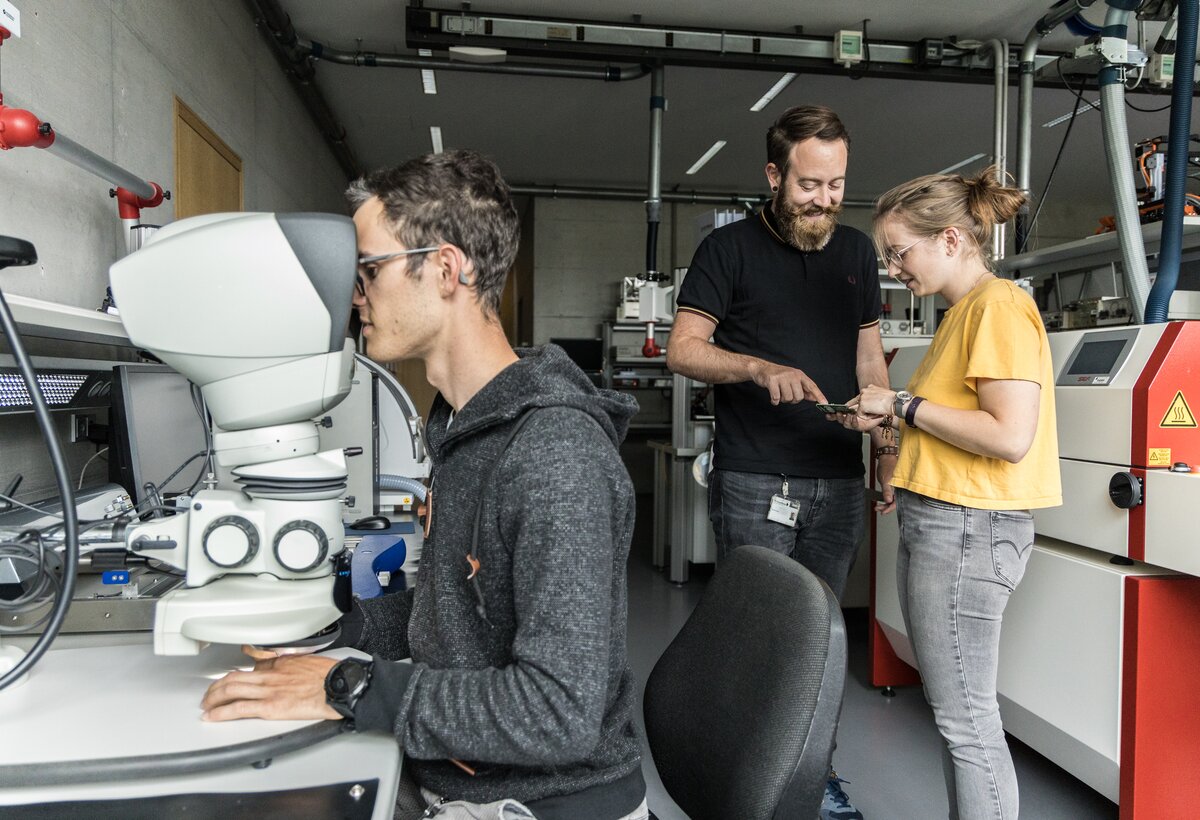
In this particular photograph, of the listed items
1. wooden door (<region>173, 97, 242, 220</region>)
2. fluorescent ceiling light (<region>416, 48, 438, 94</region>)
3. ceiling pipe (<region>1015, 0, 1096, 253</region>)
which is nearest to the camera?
ceiling pipe (<region>1015, 0, 1096, 253</region>)

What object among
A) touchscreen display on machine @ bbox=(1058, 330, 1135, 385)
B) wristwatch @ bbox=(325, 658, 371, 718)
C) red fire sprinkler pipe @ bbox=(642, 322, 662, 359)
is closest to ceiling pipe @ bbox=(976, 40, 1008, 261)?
touchscreen display on machine @ bbox=(1058, 330, 1135, 385)

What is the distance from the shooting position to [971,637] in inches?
54.8

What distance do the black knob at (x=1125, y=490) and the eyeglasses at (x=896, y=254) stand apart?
633mm

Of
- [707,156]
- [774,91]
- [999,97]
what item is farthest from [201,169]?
[707,156]

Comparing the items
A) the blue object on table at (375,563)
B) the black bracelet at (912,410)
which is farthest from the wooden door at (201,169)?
the black bracelet at (912,410)

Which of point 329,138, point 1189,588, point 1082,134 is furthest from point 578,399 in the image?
point 1082,134

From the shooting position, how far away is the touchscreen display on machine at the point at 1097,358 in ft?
5.41

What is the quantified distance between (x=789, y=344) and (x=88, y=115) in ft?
5.95

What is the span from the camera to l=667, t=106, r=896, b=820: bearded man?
1.67 m

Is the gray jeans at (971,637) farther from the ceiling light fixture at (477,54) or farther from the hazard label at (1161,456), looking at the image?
the ceiling light fixture at (477,54)

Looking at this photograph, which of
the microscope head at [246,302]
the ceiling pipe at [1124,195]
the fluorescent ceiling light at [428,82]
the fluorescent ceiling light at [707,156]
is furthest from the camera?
the fluorescent ceiling light at [707,156]

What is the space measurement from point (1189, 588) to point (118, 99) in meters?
2.85

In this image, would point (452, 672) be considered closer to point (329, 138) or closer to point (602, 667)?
point (602, 667)

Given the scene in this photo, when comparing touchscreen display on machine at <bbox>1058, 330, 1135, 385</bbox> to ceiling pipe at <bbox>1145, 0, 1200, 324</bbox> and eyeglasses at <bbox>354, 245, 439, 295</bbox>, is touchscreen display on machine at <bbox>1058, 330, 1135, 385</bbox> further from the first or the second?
eyeglasses at <bbox>354, 245, 439, 295</bbox>
